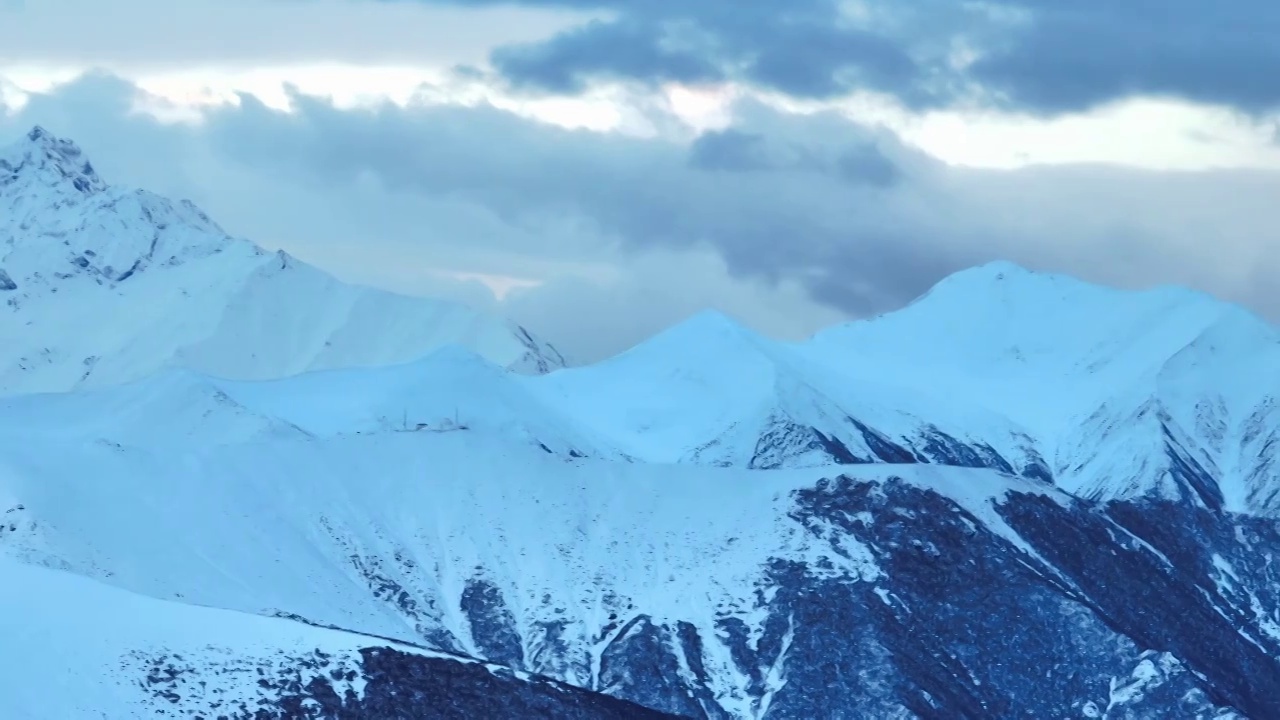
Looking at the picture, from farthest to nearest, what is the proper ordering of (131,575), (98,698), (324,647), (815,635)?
(815,635) → (131,575) → (324,647) → (98,698)

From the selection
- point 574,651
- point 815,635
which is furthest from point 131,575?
point 815,635

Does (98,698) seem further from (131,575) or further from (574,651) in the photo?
(574,651)

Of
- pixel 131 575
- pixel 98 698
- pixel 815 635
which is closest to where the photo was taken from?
pixel 98 698

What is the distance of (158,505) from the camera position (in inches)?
7756

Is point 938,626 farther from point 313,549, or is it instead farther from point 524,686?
point 524,686

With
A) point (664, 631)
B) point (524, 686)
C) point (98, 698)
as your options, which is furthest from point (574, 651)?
point (98, 698)

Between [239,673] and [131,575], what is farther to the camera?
[131,575]

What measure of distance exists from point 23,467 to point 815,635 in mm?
61656

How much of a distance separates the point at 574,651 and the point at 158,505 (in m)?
34.2

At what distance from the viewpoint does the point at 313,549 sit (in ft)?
655

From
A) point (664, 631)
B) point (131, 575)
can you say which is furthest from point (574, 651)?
point (131, 575)

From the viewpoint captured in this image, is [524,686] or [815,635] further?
[815,635]

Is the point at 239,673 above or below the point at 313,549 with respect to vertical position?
above

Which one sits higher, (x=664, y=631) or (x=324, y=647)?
(x=324, y=647)
